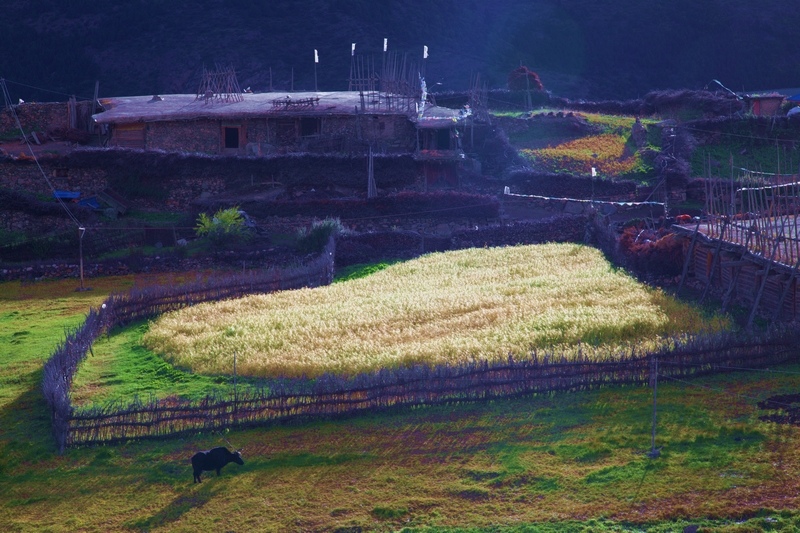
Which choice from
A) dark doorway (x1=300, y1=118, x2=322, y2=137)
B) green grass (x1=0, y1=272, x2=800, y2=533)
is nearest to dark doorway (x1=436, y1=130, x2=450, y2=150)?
dark doorway (x1=300, y1=118, x2=322, y2=137)

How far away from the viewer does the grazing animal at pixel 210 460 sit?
19.9 metres

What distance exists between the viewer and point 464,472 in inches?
769

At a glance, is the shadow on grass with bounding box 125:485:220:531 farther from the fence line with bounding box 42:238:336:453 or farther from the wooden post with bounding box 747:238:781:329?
the wooden post with bounding box 747:238:781:329

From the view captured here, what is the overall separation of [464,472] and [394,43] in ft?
248

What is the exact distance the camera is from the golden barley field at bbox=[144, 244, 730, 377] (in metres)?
26.2

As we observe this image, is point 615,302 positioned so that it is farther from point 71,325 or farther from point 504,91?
point 504,91

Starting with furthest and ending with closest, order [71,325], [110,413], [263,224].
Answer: [263,224], [71,325], [110,413]

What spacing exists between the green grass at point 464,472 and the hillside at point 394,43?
208ft

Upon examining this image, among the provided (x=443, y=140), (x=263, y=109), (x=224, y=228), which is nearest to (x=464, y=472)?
(x=224, y=228)

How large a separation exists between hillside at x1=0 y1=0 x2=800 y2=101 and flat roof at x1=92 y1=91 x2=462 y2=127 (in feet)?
82.6

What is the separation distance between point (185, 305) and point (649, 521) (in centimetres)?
2125

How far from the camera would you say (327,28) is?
94.5m

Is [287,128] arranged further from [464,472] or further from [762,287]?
[464,472]

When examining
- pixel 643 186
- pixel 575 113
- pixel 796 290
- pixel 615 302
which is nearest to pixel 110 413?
pixel 615 302
